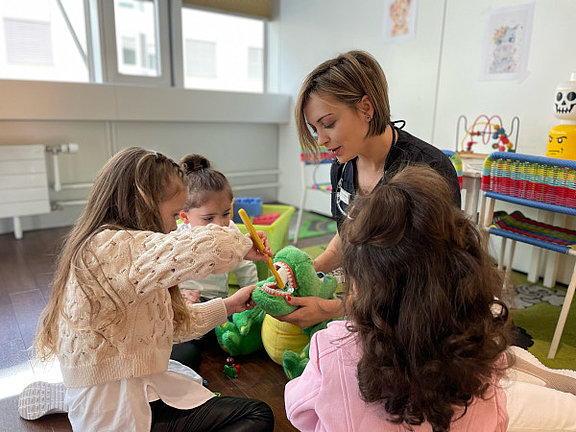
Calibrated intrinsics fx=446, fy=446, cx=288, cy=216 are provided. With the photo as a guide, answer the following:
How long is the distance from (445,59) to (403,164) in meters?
1.69

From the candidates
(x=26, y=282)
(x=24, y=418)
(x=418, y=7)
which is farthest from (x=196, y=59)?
(x=24, y=418)

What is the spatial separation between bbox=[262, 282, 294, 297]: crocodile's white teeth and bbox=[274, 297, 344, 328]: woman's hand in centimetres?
2

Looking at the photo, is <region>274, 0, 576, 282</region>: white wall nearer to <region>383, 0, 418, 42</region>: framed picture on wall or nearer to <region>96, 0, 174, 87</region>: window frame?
<region>383, 0, 418, 42</region>: framed picture on wall

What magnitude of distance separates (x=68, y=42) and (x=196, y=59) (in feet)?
3.07

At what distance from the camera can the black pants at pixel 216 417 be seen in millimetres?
961

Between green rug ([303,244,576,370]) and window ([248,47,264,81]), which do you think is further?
window ([248,47,264,81])

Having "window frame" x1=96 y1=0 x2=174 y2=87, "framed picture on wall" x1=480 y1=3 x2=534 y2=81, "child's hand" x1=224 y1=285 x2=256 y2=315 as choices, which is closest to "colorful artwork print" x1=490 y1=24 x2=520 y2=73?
"framed picture on wall" x1=480 y1=3 x2=534 y2=81

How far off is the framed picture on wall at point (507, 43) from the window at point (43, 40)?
2578mm

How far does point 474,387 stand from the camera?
0.60m

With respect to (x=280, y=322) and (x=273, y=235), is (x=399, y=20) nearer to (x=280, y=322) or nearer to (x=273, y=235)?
(x=273, y=235)

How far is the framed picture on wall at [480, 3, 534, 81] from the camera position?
217cm

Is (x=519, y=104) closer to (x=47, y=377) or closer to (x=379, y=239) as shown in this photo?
(x=379, y=239)

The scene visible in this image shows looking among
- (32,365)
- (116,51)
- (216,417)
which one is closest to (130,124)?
(116,51)

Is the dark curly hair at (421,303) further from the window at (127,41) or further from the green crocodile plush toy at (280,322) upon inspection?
the window at (127,41)
